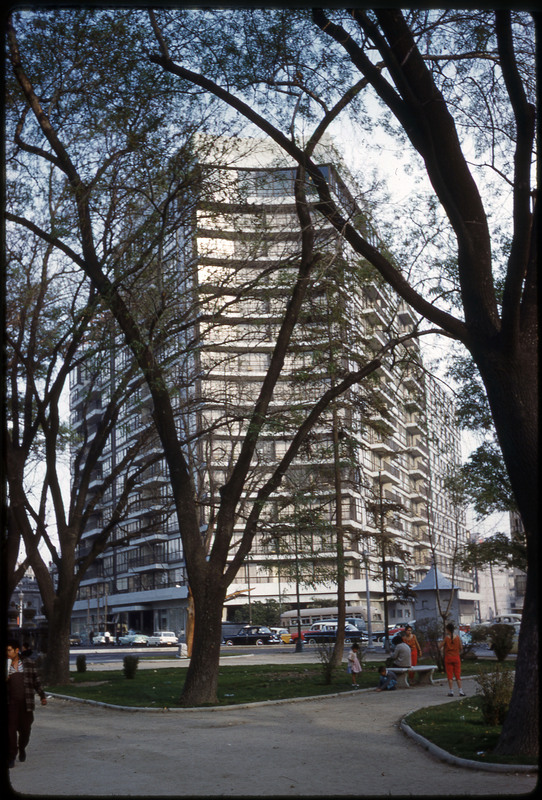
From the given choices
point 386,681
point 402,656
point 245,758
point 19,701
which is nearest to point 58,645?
point 386,681

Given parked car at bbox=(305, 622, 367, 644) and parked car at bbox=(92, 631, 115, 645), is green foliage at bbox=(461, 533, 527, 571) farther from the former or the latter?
parked car at bbox=(92, 631, 115, 645)

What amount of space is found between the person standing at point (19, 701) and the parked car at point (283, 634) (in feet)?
183

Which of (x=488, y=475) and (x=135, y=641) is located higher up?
(x=488, y=475)

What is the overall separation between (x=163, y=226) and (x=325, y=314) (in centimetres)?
491

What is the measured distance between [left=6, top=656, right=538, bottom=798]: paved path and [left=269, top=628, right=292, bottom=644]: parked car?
50504 millimetres

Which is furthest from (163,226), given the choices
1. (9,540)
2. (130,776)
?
(9,540)

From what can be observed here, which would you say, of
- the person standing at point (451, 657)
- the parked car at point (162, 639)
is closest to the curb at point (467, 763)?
the person standing at point (451, 657)

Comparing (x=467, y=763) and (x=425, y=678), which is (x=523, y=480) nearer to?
(x=467, y=763)

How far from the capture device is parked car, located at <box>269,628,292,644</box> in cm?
6625

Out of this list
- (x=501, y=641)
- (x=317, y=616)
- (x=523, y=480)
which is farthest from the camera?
(x=317, y=616)

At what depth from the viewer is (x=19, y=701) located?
35.1 ft

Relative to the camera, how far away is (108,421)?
24906mm

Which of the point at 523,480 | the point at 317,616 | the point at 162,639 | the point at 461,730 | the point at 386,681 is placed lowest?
the point at 162,639

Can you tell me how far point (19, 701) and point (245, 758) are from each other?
2768 millimetres
